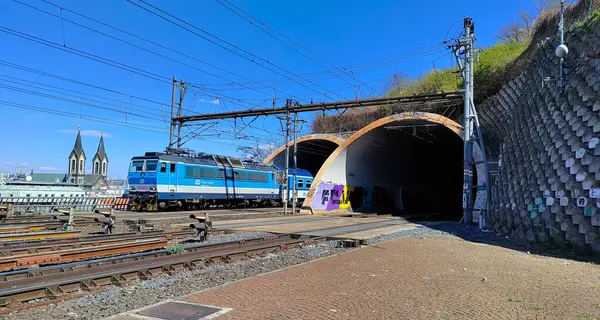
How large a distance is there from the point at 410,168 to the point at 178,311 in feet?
128

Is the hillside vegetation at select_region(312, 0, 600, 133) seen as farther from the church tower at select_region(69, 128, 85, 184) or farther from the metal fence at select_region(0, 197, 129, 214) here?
the church tower at select_region(69, 128, 85, 184)

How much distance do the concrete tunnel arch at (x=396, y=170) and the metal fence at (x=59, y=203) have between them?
45.9 ft

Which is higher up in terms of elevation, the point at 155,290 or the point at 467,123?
the point at 467,123

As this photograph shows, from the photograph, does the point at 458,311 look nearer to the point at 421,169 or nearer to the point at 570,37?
the point at 570,37

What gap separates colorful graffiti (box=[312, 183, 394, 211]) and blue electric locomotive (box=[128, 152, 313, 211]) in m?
3.08

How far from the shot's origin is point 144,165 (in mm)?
28328

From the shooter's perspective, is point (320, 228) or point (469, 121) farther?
point (469, 121)

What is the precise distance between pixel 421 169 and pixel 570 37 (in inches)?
1235

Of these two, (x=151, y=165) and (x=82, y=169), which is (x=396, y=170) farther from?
(x=82, y=169)

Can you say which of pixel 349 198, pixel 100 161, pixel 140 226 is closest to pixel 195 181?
pixel 349 198

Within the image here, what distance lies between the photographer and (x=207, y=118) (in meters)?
35.3

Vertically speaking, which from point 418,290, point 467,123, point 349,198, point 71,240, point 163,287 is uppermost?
point 467,123

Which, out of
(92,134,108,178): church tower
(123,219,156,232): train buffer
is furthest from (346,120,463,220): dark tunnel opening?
(92,134,108,178): church tower

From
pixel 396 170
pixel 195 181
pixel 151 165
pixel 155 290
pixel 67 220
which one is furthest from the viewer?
pixel 396 170
